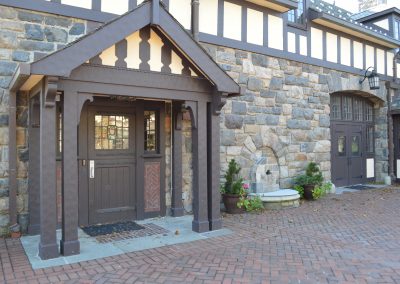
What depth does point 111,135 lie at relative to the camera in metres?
6.59

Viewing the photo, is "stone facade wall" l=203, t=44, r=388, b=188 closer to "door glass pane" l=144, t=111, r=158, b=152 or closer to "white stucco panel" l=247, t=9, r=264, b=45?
"white stucco panel" l=247, t=9, r=264, b=45

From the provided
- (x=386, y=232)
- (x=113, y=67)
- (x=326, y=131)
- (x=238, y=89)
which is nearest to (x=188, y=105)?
(x=238, y=89)

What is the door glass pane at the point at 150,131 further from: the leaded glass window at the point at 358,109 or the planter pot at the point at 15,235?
the leaded glass window at the point at 358,109

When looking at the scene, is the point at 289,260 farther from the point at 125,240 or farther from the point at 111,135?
the point at 111,135

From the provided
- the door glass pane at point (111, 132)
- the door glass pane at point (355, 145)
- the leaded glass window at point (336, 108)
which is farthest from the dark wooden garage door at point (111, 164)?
the door glass pane at point (355, 145)

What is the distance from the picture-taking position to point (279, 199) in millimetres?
7957

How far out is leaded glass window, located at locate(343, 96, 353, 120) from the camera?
11.6 metres

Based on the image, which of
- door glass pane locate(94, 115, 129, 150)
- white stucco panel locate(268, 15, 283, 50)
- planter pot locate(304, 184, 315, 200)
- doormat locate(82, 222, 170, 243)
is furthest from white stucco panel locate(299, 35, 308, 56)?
doormat locate(82, 222, 170, 243)

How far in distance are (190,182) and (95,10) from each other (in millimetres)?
3671

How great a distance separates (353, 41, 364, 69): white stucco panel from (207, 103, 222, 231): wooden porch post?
7.14 meters

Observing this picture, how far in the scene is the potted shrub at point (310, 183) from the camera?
29.6ft

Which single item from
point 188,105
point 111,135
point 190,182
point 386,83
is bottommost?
point 190,182

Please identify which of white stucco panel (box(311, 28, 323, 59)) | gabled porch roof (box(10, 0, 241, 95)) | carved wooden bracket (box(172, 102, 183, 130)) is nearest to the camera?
gabled porch roof (box(10, 0, 241, 95))

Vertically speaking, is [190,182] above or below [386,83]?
below
